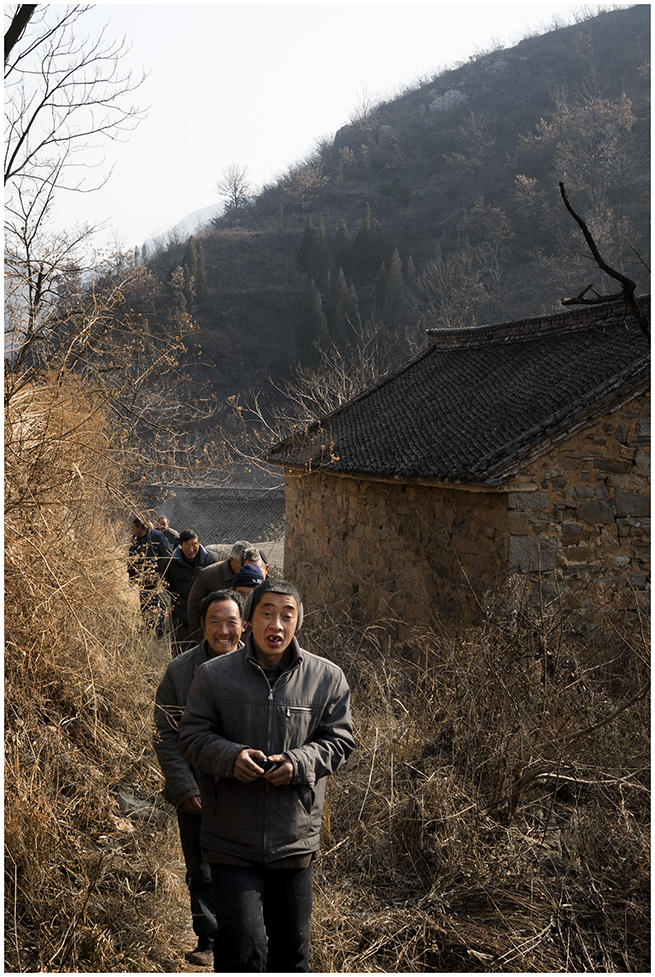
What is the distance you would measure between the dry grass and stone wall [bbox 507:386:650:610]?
328 centimetres

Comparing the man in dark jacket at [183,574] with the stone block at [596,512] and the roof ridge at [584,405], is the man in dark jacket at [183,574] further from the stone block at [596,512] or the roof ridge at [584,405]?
the stone block at [596,512]

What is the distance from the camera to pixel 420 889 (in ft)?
13.8

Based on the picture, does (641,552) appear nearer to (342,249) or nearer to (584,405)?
(584,405)

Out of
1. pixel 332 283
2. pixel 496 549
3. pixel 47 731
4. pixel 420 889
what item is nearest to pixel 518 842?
pixel 420 889

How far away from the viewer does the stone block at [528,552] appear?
29.0 ft

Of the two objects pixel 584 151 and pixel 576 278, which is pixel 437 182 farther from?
pixel 576 278

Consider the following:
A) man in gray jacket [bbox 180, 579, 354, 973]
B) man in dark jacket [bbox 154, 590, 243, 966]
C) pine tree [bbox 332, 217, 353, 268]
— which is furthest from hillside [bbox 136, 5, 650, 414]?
man in gray jacket [bbox 180, 579, 354, 973]

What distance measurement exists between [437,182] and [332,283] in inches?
686

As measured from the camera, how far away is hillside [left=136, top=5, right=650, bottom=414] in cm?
4769

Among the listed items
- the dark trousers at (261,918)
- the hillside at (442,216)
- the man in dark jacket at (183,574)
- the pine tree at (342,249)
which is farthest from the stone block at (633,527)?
the pine tree at (342,249)

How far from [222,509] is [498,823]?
38.6 m

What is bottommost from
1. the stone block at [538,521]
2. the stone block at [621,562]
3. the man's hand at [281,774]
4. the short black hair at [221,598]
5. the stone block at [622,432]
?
the stone block at [621,562]

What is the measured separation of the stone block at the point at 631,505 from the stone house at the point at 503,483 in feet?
0.04

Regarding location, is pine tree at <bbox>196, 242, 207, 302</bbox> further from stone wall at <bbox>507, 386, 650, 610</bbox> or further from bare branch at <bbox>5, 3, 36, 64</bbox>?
bare branch at <bbox>5, 3, 36, 64</bbox>
